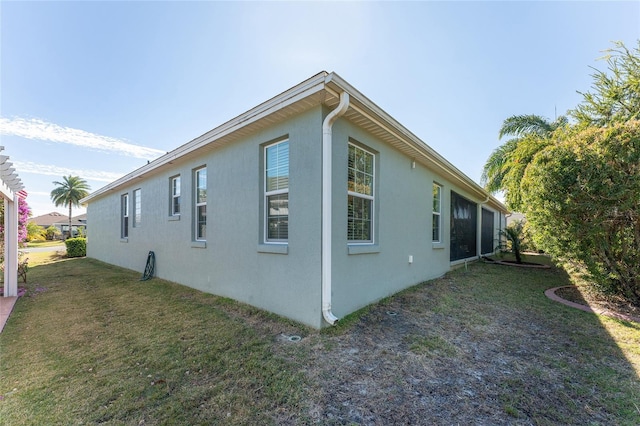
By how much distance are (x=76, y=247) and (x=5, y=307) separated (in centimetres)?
1415

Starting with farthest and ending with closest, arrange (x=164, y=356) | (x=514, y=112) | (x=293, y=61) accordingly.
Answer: (x=514, y=112) < (x=293, y=61) < (x=164, y=356)

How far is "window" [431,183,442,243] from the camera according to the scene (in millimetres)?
8438

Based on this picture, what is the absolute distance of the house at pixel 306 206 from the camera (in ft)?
13.6

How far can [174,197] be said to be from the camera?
8164 mm

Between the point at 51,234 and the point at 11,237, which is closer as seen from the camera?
the point at 11,237

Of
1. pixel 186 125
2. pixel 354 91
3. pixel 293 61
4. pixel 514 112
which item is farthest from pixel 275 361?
pixel 514 112

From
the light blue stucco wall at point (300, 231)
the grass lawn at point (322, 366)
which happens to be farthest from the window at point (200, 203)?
the grass lawn at point (322, 366)

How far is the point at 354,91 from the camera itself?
398cm

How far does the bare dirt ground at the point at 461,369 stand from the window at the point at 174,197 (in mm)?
6129

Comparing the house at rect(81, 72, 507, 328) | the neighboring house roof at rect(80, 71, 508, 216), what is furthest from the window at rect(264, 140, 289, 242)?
the neighboring house roof at rect(80, 71, 508, 216)

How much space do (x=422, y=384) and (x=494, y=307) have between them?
3671 mm

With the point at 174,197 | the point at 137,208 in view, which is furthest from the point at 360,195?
the point at 137,208

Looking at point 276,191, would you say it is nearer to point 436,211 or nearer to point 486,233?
point 436,211

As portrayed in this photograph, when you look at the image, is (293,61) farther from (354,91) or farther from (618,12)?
(618,12)
